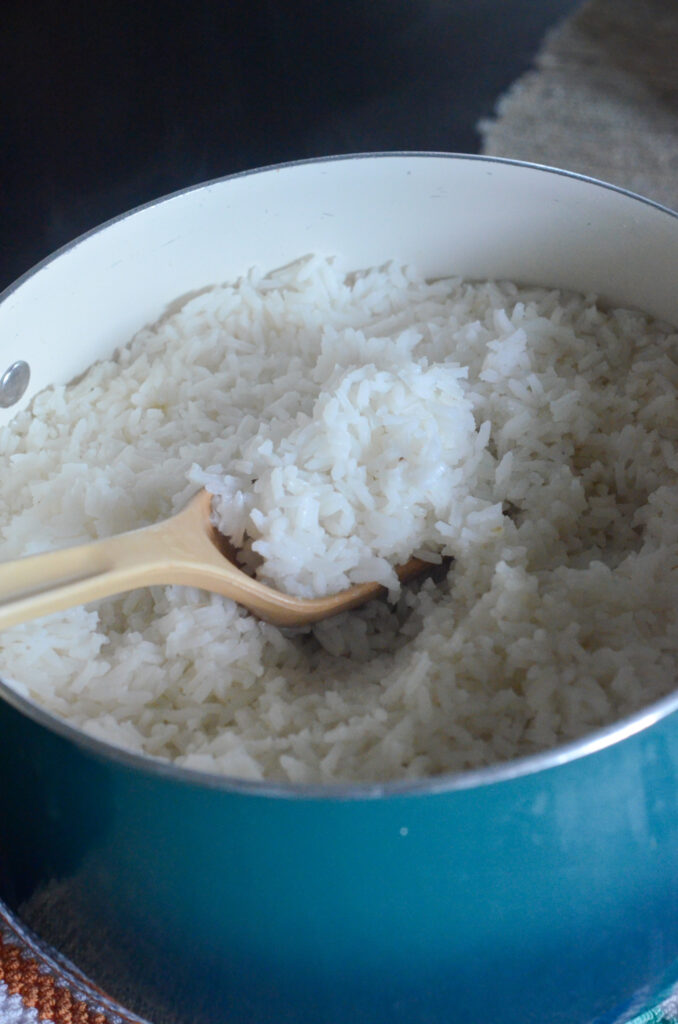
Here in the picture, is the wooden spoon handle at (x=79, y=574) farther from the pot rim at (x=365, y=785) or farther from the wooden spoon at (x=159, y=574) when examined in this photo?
the pot rim at (x=365, y=785)

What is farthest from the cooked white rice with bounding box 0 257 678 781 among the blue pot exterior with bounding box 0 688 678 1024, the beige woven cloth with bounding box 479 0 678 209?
the beige woven cloth with bounding box 479 0 678 209

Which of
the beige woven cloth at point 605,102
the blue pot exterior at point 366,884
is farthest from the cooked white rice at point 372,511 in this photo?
the beige woven cloth at point 605,102

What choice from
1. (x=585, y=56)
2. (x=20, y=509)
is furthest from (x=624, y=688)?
(x=585, y=56)

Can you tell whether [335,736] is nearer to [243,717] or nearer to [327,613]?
[243,717]

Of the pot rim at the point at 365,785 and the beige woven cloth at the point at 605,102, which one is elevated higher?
the beige woven cloth at the point at 605,102

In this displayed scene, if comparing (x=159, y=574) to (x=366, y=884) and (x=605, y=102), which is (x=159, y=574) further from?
(x=605, y=102)

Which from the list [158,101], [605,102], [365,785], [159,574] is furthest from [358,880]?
[605,102]
